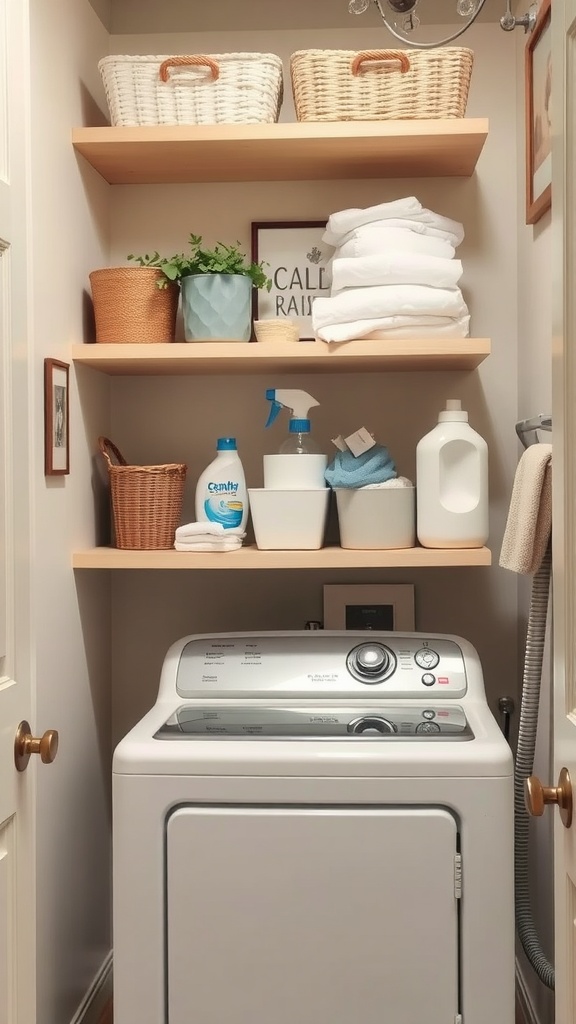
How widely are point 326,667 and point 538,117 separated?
48.7 inches

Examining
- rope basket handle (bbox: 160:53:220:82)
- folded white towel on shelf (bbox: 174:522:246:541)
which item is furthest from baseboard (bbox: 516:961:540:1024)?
rope basket handle (bbox: 160:53:220:82)

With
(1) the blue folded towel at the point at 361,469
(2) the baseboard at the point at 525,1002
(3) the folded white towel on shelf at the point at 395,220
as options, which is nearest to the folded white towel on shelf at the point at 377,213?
(3) the folded white towel on shelf at the point at 395,220

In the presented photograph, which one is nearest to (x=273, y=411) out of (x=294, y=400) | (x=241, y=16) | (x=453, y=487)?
(x=294, y=400)

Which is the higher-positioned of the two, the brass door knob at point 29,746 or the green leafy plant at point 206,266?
the green leafy plant at point 206,266

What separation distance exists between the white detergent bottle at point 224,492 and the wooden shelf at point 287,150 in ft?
2.10

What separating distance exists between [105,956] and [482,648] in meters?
1.19

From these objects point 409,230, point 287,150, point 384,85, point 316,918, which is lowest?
point 316,918

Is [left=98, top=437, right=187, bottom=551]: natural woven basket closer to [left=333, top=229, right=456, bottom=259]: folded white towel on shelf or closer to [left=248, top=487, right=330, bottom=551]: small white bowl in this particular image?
[left=248, top=487, right=330, bottom=551]: small white bowl

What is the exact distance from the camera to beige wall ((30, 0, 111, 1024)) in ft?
5.97

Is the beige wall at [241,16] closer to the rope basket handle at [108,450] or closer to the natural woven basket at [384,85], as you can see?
the natural woven basket at [384,85]

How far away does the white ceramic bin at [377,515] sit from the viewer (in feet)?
6.63

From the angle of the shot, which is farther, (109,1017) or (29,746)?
(109,1017)

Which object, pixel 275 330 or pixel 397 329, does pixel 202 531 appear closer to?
pixel 275 330

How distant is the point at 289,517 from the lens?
203 centimetres
